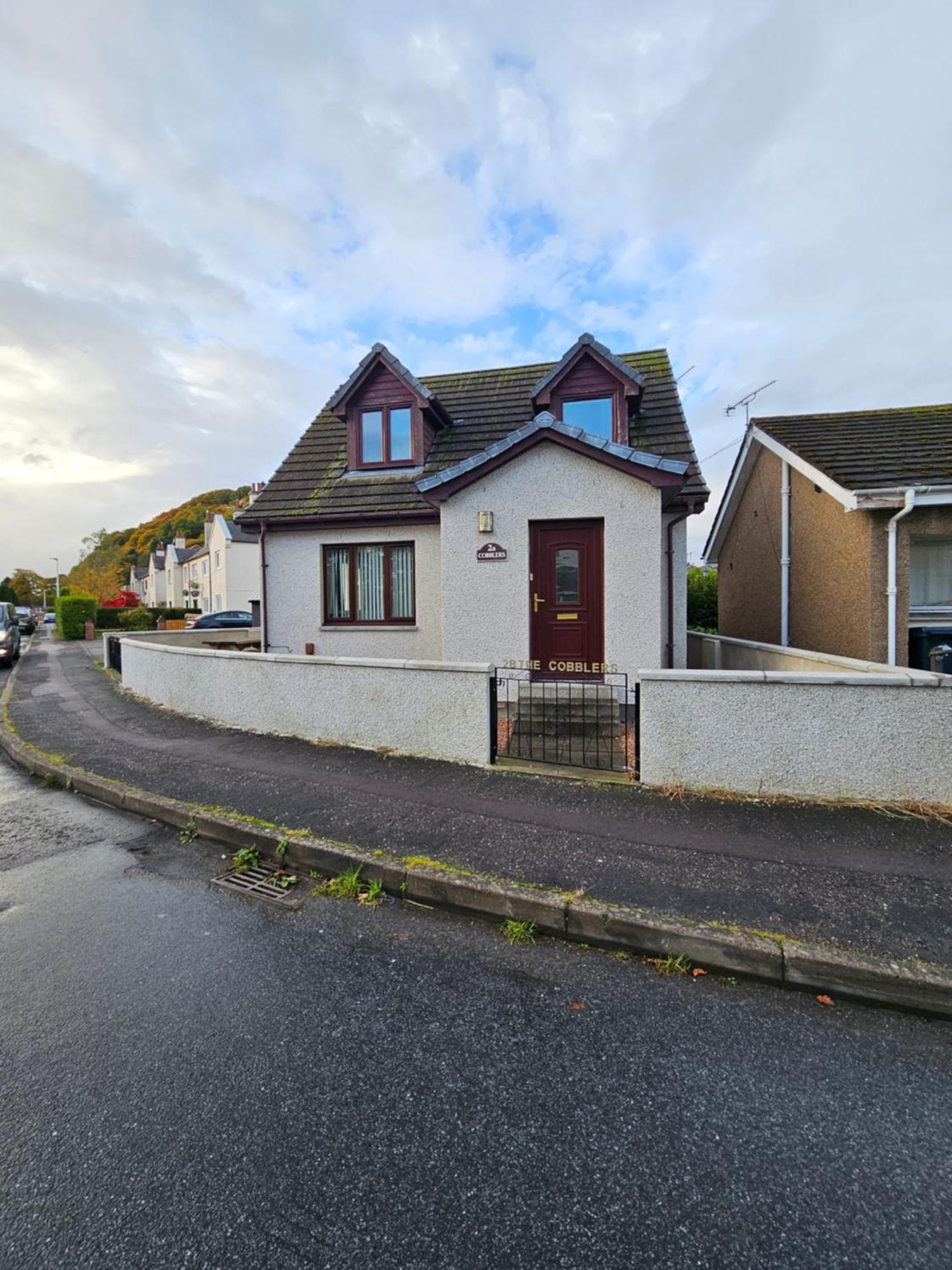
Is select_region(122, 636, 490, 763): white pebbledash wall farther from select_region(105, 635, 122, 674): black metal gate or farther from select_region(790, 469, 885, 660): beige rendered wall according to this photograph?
select_region(105, 635, 122, 674): black metal gate

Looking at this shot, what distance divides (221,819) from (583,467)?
20.8ft

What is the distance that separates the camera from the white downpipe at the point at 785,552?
1091cm

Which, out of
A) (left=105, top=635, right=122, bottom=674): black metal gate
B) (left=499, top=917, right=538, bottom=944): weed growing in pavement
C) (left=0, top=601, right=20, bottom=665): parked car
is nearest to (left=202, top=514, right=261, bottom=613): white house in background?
(left=0, top=601, right=20, bottom=665): parked car

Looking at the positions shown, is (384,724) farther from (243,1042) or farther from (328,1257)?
(328,1257)

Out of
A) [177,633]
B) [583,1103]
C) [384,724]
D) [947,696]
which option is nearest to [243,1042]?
[583,1103]

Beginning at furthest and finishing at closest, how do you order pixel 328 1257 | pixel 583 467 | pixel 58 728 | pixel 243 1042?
pixel 58 728
pixel 583 467
pixel 243 1042
pixel 328 1257

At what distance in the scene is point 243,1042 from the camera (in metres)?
2.49

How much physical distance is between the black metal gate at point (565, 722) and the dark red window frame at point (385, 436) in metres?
5.04

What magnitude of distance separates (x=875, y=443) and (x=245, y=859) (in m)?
11.1

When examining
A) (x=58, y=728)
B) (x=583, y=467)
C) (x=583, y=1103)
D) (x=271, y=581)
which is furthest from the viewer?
(x=271, y=581)

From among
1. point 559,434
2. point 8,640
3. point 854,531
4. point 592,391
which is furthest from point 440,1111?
point 8,640

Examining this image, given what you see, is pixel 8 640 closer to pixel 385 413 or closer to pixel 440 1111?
pixel 385 413

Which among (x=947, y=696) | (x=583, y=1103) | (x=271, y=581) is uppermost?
A: (x=271, y=581)

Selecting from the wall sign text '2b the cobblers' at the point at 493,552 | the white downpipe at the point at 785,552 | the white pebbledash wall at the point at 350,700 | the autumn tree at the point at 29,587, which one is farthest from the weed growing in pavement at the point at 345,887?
the autumn tree at the point at 29,587
